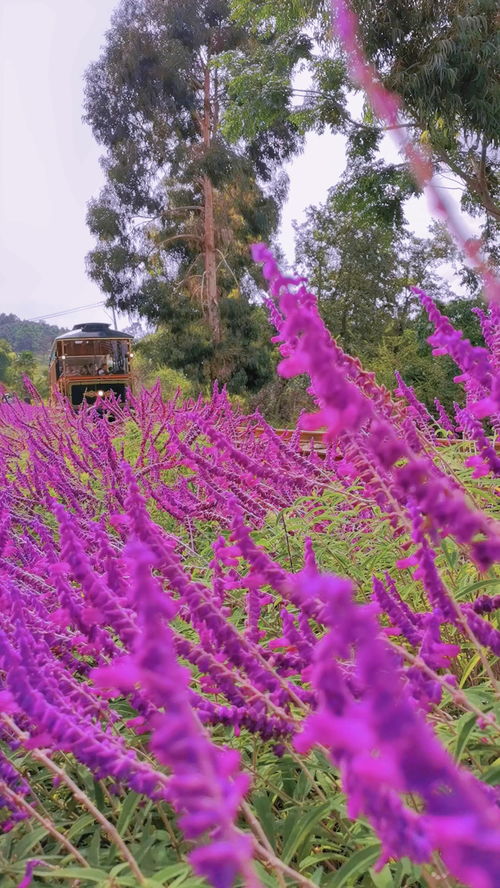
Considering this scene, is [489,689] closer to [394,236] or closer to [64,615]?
[64,615]

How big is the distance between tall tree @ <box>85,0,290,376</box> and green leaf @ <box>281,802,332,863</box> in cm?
2808

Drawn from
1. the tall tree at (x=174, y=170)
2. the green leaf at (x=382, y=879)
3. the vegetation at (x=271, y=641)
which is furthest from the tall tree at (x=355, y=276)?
the green leaf at (x=382, y=879)

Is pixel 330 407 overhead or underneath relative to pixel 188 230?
underneath

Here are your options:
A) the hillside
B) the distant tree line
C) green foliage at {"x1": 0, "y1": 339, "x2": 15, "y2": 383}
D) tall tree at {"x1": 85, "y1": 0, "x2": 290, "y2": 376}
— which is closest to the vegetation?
the distant tree line

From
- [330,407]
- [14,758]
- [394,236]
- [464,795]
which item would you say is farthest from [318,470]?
[394,236]

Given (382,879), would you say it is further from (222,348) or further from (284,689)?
(222,348)

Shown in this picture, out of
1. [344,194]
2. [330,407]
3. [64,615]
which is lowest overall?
[64,615]

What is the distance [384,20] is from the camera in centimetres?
1688

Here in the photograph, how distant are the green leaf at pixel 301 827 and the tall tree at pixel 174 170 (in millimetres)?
28076

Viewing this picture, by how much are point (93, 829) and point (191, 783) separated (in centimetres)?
136

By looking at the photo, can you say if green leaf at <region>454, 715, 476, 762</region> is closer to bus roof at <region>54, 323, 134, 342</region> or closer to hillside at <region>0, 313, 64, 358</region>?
bus roof at <region>54, 323, 134, 342</region>

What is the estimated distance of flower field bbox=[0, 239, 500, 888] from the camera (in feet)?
1.55

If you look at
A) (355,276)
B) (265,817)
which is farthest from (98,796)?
(355,276)

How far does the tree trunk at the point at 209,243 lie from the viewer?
94.8 feet
